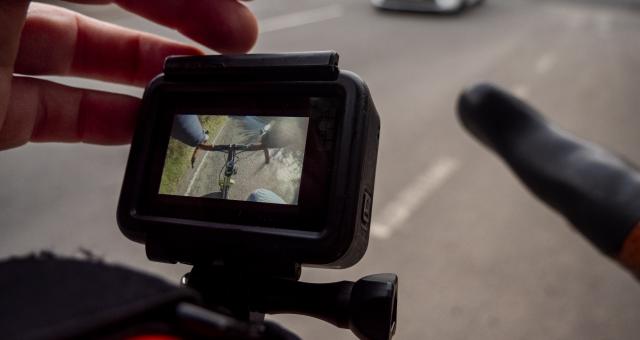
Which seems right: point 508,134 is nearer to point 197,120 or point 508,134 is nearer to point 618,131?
Answer: point 197,120

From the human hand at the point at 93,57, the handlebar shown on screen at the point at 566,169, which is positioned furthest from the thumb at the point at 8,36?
the handlebar shown on screen at the point at 566,169

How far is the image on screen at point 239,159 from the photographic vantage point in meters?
0.76

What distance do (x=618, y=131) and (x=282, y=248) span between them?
13.2 feet

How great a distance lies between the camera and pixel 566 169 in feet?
5.91

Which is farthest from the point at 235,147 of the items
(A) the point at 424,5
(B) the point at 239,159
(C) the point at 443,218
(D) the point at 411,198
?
(A) the point at 424,5

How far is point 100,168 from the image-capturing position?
287cm

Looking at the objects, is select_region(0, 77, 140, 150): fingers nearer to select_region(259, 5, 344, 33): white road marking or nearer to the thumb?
the thumb

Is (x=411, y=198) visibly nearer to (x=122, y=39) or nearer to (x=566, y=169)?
(x=566, y=169)

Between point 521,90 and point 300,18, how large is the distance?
307 cm

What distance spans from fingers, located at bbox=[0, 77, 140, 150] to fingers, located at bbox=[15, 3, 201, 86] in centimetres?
5

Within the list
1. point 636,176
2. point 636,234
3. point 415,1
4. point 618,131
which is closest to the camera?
point 636,234

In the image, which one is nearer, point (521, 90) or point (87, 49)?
point (87, 49)

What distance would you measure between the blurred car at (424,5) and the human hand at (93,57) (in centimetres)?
720

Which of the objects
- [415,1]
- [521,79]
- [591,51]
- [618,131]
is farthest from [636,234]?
[415,1]
